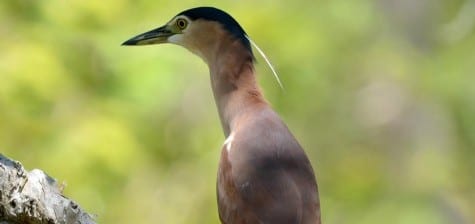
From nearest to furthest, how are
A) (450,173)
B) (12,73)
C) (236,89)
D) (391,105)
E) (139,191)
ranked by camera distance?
1. (236,89)
2. (12,73)
3. (139,191)
4. (450,173)
5. (391,105)

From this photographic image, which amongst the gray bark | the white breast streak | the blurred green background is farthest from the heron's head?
the gray bark

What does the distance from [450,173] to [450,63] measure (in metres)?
0.72

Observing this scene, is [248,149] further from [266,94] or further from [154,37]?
[266,94]

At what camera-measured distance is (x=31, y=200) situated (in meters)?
3.46

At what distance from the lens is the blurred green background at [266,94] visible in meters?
5.99

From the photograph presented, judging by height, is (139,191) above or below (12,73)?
below

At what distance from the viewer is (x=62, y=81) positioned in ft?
20.3

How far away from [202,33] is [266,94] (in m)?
1.41

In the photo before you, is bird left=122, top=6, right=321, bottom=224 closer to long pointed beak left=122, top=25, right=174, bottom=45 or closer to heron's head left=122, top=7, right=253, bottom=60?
heron's head left=122, top=7, right=253, bottom=60

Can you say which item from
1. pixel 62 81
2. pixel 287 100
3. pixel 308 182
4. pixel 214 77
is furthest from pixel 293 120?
pixel 308 182

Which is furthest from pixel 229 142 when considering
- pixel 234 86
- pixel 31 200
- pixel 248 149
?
pixel 31 200

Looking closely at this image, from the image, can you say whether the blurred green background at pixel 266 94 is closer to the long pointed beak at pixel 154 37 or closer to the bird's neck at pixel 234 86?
the long pointed beak at pixel 154 37

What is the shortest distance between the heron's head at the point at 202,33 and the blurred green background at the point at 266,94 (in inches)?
31.6

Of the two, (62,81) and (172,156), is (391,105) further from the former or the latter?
(62,81)
